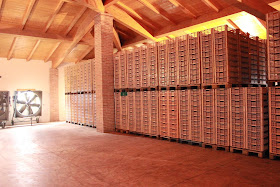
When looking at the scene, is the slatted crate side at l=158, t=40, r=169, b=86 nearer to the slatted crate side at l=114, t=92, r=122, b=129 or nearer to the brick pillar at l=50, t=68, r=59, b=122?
the slatted crate side at l=114, t=92, r=122, b=129

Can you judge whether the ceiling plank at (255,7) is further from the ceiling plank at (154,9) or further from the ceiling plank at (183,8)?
the ceiling plank at (154,9)

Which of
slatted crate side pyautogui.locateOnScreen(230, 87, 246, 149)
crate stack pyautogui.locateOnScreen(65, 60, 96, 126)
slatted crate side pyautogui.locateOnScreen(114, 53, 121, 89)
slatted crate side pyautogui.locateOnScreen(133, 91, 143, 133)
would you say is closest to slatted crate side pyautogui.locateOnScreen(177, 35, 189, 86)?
slatted crate side pyautogui.locateOnScreen(230, 87, 246, 149)

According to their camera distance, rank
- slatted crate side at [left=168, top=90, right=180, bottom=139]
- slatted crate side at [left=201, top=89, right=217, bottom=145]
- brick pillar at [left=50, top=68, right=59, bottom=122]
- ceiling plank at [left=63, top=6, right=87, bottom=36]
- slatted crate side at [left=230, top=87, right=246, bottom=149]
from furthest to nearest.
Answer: brick pillar at [left=50, top=68, right=59, bottom=122] < ceiling plank at [left=63, top=6, right=87, bottom=36] < slatted crate side at [left=168, top=90, right=180, bottom=139] < slatted crate side at [left=201, top=89, right=217, bottom=145] < slatted crate side at [left=230, top=87, right=246, bottom=149]

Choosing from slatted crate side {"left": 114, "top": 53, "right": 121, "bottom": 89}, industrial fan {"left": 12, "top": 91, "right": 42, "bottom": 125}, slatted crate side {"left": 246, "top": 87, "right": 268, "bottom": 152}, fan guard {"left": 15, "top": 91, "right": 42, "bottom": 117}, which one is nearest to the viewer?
slatted crate side {"left": 246, "top": 87, "right": 268, "bottom": 152}

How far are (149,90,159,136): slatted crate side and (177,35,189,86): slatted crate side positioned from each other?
1.40m

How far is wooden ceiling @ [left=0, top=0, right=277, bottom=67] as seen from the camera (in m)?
11.3

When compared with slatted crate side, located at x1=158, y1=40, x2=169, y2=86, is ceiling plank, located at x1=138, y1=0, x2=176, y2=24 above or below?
above

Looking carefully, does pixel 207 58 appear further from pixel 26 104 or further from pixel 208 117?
pixel 26 104

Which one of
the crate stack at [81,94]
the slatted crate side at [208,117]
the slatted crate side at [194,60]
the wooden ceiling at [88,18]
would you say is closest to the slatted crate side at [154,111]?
the slatted crate side at [194,60]

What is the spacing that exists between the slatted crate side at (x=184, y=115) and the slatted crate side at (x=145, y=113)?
1.73m

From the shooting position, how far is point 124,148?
7.79 meters

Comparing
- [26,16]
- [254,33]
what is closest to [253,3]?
[254,33]

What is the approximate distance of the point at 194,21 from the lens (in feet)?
41.1

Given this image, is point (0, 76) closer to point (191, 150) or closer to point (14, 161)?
point (14, 161)
